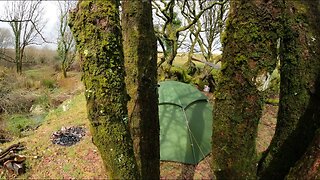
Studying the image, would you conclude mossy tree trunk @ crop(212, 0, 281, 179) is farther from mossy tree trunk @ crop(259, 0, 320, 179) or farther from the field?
the field

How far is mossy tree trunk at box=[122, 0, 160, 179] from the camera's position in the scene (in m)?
2.52

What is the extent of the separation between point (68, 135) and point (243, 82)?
23.0ft

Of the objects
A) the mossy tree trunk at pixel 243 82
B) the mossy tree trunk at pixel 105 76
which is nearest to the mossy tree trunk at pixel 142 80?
the mossy tree trunk at pixel 105 76

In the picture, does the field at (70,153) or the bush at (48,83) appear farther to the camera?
the bush at (48,83)

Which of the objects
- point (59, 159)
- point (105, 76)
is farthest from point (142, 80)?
point (59, 159)

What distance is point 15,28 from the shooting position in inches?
783

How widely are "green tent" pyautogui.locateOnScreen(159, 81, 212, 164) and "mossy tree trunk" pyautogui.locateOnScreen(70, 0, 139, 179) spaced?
16.4ft

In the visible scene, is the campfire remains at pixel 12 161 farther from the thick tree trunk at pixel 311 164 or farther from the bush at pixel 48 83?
the bush at pixel 48 83

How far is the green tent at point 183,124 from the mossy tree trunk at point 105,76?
196 inches

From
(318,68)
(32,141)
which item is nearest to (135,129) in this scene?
(318,68)

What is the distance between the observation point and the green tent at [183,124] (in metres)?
6.75

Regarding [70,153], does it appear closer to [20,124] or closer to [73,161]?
[73,161]

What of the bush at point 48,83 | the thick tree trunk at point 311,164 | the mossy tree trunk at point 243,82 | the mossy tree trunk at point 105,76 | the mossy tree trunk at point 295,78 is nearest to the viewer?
the thick tree trunk at point 311,164

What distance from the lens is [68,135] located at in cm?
784
